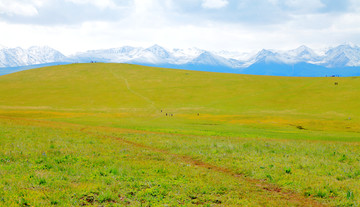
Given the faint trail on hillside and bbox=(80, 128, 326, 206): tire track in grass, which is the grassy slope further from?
bbox=(80, 128, 326, 206): tire track in grass

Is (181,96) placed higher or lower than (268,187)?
higher

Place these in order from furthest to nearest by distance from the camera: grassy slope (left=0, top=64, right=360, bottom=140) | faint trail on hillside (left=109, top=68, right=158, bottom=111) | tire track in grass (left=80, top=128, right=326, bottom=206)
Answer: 1. faint trail on hillside (left=109, top=68, right=158, bottom=111)
2. grassy slope (left=0, top=64, right=360, bottom=140)
3. tire track in grass (left=80, top=128, right=326, bottom=206)

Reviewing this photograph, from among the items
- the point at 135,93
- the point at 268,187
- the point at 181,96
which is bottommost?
the point at 268,187

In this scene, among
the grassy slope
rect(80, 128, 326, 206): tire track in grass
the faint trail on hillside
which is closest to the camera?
rect(80, 128, 326, 206): tire track in grass

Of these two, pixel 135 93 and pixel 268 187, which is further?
pixel 135 93

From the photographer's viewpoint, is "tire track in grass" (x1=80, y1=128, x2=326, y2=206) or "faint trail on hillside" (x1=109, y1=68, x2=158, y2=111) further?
"faint trail on hillside" (x1=109, y1=68, x2=158, y2=111)

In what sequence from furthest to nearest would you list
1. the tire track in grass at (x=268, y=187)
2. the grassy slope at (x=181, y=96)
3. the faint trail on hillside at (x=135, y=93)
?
the faint trail on hillside at (x=135, y=93), the grassy slope at (x=181, y=96), the tire track in grass at (x=268, y=187)

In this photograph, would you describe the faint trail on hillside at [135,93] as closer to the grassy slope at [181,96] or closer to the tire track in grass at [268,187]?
the grassy slope at [181,96]

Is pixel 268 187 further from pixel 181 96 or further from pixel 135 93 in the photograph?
pixel 135 93

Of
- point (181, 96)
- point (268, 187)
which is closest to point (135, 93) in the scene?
point (181, 96)

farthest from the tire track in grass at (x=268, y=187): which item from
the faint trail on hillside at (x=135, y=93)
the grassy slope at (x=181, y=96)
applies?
the faint trail on hillside at (x=135, y=93)

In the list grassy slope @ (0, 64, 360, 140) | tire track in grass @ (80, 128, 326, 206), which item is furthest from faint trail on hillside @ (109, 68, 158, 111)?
tire track in grass @ (80, 128, 326, 206)

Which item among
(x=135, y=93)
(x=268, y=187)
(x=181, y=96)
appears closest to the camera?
(x=268, y=187)

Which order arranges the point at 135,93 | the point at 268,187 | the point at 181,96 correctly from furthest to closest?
1. the point at 135,93
2. the point at 181,96
3. the point at 268,187
